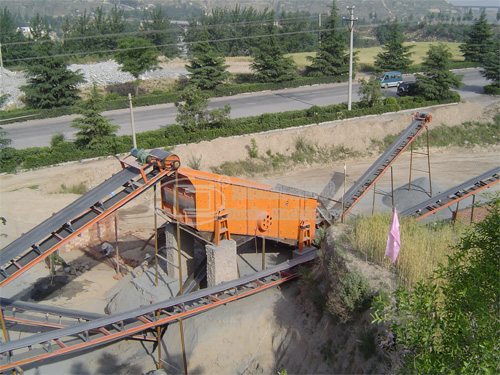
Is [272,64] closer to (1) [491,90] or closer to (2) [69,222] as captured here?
(1) [491,90]

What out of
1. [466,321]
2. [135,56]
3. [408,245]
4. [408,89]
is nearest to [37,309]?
[408,245]

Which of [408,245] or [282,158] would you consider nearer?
[408,245]

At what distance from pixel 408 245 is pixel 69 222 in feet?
27.0

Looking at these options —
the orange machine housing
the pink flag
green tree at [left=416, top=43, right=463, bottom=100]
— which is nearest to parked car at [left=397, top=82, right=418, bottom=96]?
green tree at [left=416, top=43, right=463, bottom=100]

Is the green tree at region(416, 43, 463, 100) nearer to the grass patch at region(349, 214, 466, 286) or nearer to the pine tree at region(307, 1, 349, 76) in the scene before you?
the pine tree at region(307, 1, 349, 76)

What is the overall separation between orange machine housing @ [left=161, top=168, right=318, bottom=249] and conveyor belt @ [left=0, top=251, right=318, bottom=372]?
3.41ft

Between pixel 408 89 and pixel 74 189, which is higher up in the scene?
pixel 408 89

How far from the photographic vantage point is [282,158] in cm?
2758

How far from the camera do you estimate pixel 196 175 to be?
12539 millimetres

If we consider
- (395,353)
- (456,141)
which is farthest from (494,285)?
(456,141)

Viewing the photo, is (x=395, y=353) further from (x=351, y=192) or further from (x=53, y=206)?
(x=53, y=206)

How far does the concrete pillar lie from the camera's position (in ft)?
43.2

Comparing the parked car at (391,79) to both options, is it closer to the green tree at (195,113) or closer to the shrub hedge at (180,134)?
the shrub hedge at (180,134)

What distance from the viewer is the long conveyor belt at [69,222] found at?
10.7m
